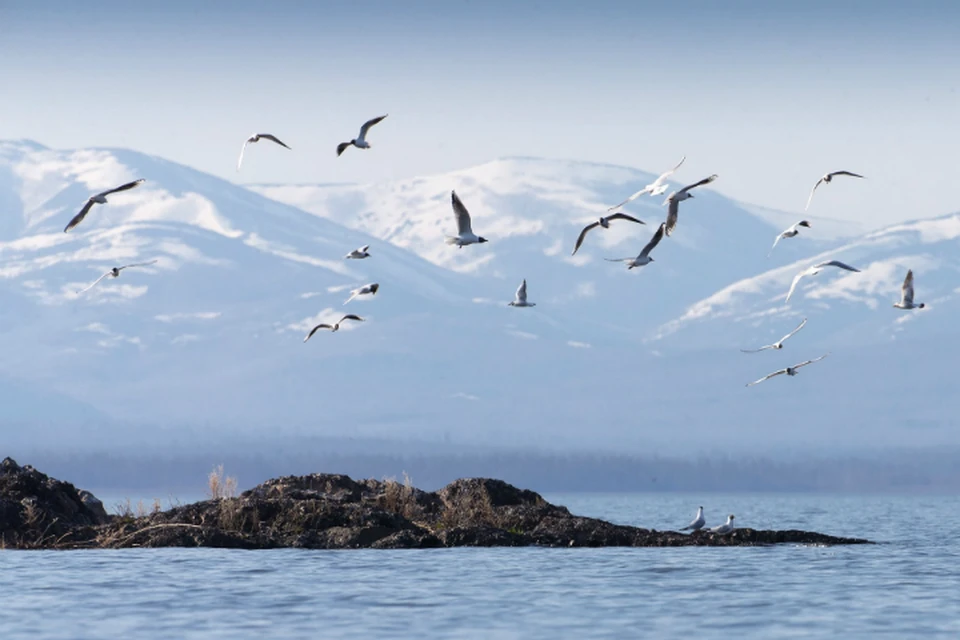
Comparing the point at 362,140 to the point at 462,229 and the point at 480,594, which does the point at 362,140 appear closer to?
the point at 462,229

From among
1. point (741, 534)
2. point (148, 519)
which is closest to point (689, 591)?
point (741, 534)

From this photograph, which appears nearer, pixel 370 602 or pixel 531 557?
pixel 370 602

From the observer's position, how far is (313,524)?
150 ft

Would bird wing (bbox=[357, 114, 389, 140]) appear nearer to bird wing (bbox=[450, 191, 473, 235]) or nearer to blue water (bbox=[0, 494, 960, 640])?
bird wing (bbox=[450, 191, 473, 235])

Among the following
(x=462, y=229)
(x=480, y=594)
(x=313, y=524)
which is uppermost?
(x=462, y=229)

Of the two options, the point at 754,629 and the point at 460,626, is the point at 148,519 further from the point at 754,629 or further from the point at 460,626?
the point at 754,629

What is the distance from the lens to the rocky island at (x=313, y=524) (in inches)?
1772

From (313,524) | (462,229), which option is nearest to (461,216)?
(462,229)

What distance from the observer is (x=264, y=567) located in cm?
4056

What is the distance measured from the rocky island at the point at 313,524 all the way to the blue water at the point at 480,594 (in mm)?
676

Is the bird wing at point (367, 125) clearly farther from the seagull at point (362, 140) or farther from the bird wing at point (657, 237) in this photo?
the bird wing at point (657, 237)

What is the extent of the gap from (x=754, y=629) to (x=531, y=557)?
1363cm

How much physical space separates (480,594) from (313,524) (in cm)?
1084

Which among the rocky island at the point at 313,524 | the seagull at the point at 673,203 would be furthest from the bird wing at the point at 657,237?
the rocky island at the point at 313,524
